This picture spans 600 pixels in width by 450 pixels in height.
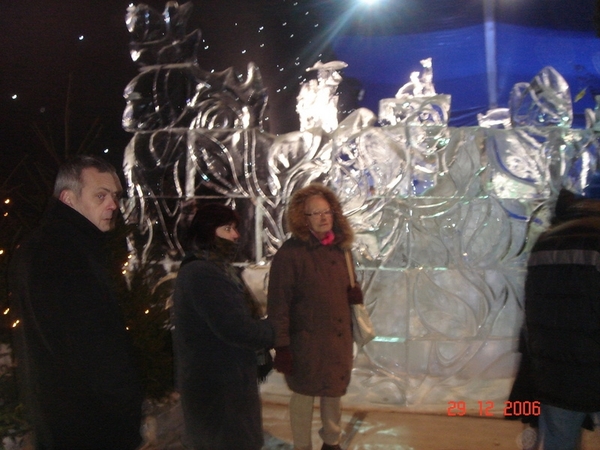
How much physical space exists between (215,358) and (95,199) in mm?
836

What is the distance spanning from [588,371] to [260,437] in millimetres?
1402

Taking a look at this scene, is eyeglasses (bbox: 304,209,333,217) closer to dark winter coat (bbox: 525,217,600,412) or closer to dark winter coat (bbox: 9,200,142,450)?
dark winter coat (bbox: 525,217,600,412)

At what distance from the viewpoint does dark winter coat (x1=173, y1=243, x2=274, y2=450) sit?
2.26m

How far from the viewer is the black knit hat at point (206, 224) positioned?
2.40 metres

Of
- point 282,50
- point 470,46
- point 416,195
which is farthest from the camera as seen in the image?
point 282,50

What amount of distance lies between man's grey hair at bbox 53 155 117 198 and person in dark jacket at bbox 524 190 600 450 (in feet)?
6.14

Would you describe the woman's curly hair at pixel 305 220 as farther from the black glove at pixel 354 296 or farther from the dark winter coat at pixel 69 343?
the dark winter coat at pixel 69 343

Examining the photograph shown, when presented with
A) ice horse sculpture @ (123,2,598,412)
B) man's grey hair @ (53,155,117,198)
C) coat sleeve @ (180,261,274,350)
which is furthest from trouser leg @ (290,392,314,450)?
man's grey hair @ (53,155,117,198)

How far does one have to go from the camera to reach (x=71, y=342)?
165cm

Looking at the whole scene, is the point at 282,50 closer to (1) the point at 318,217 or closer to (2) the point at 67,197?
(1) the point at 318,217

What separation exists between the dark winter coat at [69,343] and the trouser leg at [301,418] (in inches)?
58.2

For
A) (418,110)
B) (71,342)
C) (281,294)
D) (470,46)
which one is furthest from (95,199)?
(470,46)

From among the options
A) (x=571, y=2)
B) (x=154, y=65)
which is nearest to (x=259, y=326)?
(x=154, y=65)

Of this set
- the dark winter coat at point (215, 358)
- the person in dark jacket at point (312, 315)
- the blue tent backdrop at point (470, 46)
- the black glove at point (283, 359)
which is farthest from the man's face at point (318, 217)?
the blue tent backdrop at point (470, 46)
